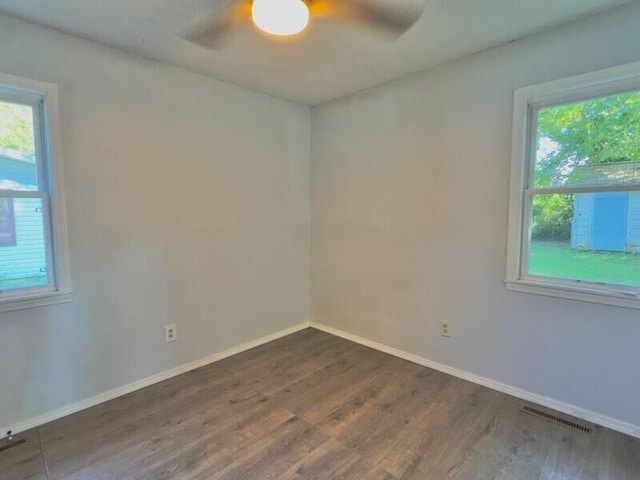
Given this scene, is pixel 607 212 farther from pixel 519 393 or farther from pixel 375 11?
pixel 375 11

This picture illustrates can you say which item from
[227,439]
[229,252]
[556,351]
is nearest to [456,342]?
[556,351]

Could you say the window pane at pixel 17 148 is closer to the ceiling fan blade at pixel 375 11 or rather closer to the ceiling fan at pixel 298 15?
the ceiling fan at pixel 298 15

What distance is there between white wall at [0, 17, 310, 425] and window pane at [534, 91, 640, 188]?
7.10 ft

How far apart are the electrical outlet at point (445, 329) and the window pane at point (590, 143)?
1.19 m

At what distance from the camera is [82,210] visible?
215cm

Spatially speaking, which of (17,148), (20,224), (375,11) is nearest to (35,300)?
(20,224)

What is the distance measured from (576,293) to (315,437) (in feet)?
5.88

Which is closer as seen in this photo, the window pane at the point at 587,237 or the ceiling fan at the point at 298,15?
the ceiling fan at the point at 298,15

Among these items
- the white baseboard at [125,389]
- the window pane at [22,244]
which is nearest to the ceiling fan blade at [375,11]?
the window pane at [22,244]

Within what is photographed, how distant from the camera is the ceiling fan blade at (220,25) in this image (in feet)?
5.90

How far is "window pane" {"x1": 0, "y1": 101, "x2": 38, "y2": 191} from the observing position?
6.37 ft

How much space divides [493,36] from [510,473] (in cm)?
249

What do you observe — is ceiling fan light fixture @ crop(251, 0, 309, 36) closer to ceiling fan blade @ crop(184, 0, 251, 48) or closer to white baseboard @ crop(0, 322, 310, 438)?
ceiling fan blade @ crop(184, 0, 251, 48)

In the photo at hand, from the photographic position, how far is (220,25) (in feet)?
6.45
